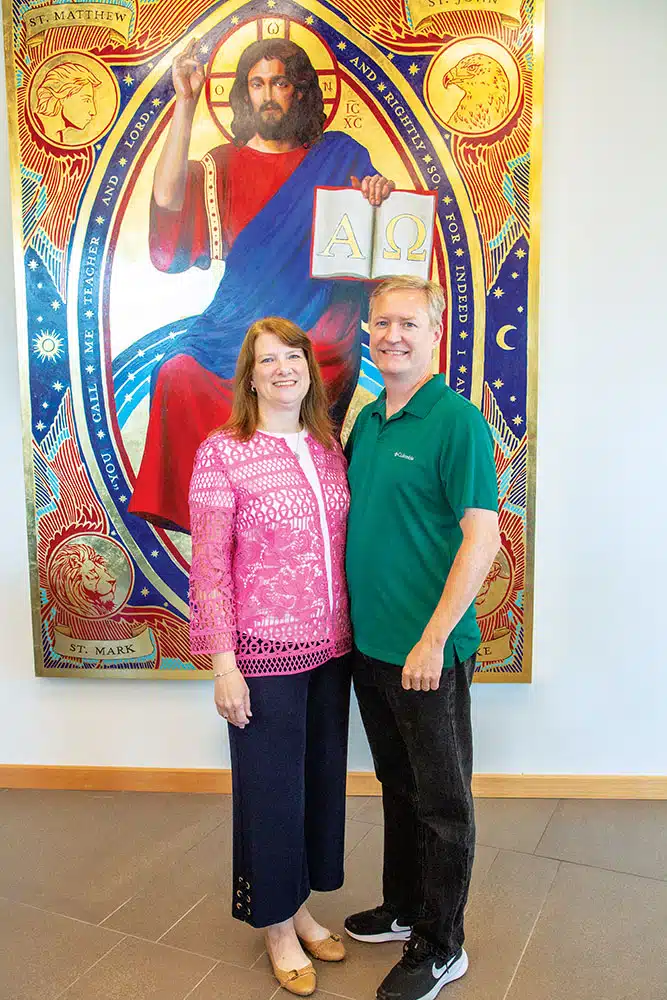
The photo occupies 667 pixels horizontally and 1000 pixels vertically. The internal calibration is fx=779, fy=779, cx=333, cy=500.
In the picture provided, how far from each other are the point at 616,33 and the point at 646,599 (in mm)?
1838

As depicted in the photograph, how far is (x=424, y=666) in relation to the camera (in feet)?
5.30

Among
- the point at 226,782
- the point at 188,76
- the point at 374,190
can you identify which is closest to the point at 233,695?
the point at 226,782

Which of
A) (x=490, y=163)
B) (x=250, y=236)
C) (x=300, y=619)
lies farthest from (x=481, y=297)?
(x=300, y=619)

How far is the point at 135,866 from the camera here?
2328 mm

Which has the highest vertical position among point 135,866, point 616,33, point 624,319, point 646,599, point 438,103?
point 616,33

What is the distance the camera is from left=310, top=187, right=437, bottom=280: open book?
2502 millimetres

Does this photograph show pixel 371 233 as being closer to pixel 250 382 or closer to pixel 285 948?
pixel 250 382

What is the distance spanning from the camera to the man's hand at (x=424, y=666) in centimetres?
161

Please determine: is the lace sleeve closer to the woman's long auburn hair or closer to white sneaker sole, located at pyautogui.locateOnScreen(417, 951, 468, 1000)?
the woman's long auburn hair

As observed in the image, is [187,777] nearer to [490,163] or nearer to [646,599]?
[646,599]

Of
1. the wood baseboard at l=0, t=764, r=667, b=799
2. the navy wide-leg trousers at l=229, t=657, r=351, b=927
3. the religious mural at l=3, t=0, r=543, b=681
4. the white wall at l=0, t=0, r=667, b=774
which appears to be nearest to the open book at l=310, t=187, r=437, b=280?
the religious mural at l=3, t=0, r=543, b=681

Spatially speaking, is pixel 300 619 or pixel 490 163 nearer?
pixel 300 619

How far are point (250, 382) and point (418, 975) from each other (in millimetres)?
1395

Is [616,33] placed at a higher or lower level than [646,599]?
higher
